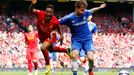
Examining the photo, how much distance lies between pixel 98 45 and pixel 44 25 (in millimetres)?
15980

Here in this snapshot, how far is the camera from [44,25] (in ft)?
57.4

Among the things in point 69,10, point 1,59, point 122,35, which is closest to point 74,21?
point 1,59

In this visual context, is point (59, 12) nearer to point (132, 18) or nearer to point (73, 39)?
point (132, 18)

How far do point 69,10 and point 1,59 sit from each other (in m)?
12.3

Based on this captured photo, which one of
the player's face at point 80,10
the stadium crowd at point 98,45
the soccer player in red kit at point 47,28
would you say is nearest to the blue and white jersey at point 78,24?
the player's face at point 80,10

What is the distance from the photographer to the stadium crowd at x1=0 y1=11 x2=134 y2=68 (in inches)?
1210

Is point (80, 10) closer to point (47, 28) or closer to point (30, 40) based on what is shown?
point (47, 28)

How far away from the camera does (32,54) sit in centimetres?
2155

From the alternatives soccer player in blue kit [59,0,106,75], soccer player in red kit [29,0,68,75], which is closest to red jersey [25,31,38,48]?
soccer player in red kit [29,0,68,75]

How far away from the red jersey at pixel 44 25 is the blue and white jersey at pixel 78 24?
158cm

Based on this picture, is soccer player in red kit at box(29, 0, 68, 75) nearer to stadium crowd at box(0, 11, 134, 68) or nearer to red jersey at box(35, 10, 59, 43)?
red jersey at box(35, 10, 59, 43)

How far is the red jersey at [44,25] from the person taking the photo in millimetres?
17312

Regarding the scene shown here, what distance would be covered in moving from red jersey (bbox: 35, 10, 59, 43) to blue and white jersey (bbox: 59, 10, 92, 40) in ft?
5.17

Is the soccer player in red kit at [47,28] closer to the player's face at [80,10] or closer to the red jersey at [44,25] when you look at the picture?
the red jersey at [44,25]
